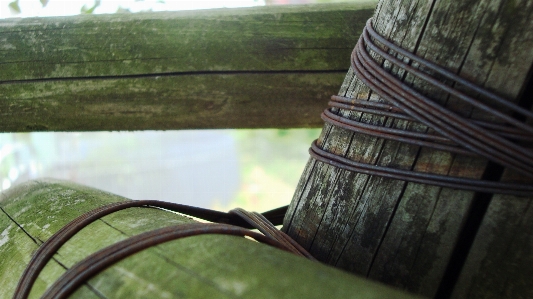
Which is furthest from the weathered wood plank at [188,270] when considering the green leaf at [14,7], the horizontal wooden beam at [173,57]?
the green leaf at [14,7]

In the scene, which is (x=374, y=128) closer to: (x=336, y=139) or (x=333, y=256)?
(x=336, y=139)

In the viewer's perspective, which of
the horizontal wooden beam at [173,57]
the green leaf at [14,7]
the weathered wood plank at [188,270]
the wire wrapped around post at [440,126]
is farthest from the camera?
the green leaf at [14,7]

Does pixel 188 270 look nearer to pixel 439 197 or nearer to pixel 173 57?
pixel 439 197

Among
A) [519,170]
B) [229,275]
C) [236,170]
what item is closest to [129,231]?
[229,275]

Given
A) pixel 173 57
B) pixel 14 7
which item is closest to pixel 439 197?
pixel 173 57

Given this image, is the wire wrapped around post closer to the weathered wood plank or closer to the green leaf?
the weathered wood plank

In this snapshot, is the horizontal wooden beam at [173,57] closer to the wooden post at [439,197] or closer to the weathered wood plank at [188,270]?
the wooden post at [439,197]
